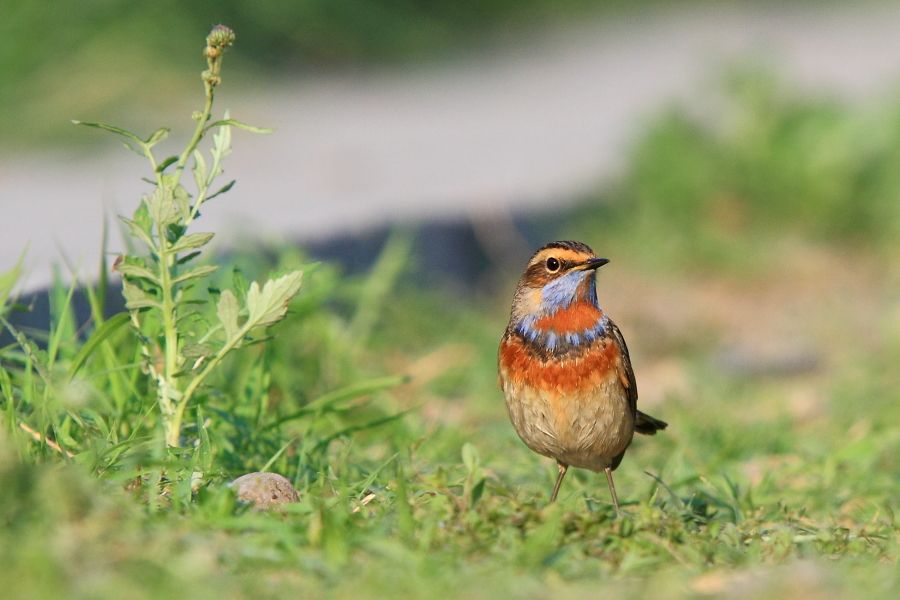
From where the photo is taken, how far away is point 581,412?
15.0 ft

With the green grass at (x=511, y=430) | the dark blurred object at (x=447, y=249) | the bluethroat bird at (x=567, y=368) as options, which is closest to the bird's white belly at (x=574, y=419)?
the bluethroat bird at (x=567, y=368)

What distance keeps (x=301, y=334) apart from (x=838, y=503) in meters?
2.27

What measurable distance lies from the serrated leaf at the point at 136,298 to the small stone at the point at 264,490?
545 mm

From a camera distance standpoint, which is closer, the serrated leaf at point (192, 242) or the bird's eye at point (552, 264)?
the serrated leaf at point (192, 242)

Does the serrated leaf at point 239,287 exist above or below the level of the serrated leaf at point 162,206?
below

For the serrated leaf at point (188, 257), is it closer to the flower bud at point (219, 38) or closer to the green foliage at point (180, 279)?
the green foliage at point (180, 279)

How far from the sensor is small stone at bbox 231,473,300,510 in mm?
4000

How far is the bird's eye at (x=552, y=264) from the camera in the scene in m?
4.71

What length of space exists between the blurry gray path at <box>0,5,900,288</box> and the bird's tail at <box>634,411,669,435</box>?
6.78ft

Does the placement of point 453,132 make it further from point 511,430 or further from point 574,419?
point 574,419

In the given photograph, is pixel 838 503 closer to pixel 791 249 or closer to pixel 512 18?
pixel 791 249

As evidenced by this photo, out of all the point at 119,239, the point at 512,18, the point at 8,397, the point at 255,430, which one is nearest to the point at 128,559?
the point at 8,397

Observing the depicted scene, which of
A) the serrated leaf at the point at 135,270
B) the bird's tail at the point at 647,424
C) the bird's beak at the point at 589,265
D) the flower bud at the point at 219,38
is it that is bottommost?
the bird's tail at the point at 647,424

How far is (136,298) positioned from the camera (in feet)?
14.2
